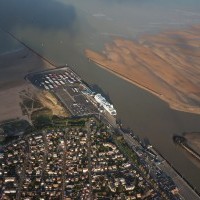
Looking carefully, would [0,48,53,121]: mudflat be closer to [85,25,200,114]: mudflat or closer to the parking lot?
the parking lot

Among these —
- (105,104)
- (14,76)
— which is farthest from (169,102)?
(14,76)

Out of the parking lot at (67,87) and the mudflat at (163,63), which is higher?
the mudflat at (163,63)

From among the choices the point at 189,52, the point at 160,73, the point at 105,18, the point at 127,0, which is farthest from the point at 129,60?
the point at 127,0

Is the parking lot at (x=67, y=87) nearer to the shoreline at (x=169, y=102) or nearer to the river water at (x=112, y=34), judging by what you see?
the river water at (x=112, y=34)

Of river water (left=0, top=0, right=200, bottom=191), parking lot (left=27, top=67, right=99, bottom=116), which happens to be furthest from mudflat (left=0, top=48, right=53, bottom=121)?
river water (left=0, top=0, right=200, bottom=191)

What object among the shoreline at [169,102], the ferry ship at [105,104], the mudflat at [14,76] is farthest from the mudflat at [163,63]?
the mudflat at [14,76]
